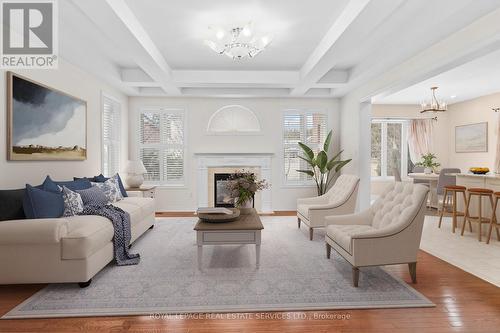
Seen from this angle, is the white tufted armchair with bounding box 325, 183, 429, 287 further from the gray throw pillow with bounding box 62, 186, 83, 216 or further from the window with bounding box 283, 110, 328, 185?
the window with bounding box 283, 110, 328, 185

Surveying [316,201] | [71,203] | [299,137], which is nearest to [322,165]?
[299,137]

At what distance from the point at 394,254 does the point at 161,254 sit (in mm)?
2690

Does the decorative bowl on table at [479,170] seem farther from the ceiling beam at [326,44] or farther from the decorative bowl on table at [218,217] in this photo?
the decorative bowl on table at [218,217]

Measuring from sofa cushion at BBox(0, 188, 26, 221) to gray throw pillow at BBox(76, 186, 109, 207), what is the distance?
777mm

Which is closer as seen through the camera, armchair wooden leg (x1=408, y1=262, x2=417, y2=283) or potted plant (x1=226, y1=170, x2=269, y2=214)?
armchair wooden leg (x1=408, y1=262, x2=417, y2=283)

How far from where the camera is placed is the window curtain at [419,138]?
831 cm

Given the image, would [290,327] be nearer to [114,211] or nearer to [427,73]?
[114,211]

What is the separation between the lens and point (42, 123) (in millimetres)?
3703

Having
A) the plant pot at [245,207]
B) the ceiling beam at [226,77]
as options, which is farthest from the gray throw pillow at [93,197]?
the ceiling beam at [226,77]

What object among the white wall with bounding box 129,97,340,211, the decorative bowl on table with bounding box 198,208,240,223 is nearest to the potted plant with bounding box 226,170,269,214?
the decorative bowl on table with bounding box 198,208,240,223

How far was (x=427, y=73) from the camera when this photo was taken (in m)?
3.89

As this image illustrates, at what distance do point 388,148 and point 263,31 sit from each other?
6.41 m

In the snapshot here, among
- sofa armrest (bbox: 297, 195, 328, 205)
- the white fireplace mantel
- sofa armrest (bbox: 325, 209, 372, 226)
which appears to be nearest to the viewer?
sofa armrest (bbox: 325, 209, 372, 226)

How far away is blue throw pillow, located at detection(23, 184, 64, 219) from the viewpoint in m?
2.86
